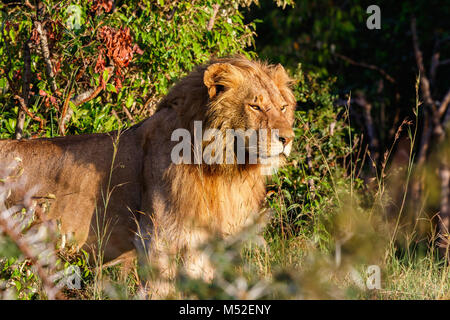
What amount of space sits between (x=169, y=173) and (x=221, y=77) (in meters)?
0.72

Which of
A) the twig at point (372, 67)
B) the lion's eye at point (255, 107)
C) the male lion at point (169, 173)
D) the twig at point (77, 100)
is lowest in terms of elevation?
the male lion at point (169, 173)

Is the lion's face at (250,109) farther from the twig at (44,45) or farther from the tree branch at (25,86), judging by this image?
the tree branch at (25,86)

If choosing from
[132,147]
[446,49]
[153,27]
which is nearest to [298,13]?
[446,49]

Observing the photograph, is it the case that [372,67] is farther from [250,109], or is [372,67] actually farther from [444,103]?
[250,109]

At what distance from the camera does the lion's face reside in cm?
389

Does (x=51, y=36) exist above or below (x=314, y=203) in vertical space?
above

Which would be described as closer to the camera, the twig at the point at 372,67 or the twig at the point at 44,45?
the twig at the point at 44,45

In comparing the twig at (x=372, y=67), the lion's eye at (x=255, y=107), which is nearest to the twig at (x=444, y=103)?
the twig at (x=372, y=67)

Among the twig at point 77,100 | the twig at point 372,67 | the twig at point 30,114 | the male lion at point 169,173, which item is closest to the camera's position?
the male lion at point 169,173

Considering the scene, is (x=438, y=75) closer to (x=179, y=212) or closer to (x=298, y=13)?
(x=298, y=13)

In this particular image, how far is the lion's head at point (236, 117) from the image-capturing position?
393 cm

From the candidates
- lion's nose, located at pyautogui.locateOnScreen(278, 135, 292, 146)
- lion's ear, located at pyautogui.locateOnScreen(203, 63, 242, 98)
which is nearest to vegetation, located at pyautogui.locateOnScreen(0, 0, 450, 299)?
lion's nose, located at pyautogui.locateOnScreen(278, 135, 292, 146)

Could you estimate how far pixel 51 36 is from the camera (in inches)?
228
